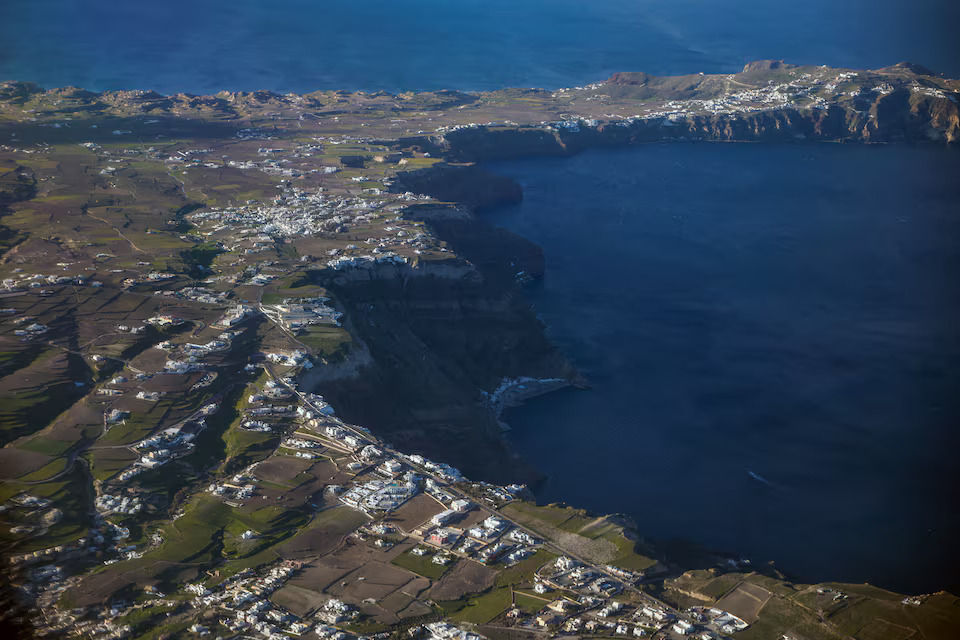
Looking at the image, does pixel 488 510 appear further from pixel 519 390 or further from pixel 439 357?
pixel 519 390

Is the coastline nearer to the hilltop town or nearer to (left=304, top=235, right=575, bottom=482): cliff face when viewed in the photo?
the hilltop town

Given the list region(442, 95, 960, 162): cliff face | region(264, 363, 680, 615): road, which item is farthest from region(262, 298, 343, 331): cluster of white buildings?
region(442, 95, 960, 162): cliff face

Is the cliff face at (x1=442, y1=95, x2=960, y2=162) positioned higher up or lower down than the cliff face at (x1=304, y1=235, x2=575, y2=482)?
higher up

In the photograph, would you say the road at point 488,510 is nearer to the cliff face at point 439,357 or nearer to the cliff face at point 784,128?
the cliff face at point 439,357

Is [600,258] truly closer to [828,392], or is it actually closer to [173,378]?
[828,392]

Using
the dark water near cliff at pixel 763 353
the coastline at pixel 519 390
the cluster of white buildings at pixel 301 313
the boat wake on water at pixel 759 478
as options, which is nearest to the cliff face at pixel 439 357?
the coastline at pixel 519 390

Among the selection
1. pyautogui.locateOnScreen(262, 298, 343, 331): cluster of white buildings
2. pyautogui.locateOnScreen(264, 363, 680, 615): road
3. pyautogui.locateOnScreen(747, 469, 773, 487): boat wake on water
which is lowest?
pyautogui.locateOnScreen(747, 469, 773, 487): boat wake on water

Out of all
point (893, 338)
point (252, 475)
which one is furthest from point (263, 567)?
point (893, 338)
